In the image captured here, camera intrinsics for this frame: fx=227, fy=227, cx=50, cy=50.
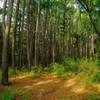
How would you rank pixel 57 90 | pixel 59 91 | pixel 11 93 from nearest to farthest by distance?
1. pixel 11 93
2. pixel 59 91
3. pixel 57 90

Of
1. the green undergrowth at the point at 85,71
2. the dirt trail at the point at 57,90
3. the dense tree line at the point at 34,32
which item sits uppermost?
the dense tree line at the point at 34,32

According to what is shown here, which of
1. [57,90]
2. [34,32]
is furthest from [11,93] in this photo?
[34,32]

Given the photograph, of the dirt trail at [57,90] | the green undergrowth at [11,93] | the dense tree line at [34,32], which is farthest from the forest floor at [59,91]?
the dense tree line at [34,32]

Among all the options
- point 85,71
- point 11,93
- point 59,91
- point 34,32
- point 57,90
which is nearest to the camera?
point 11,93

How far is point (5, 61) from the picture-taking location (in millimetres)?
12430

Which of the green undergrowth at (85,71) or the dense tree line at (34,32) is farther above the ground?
the dense tree line at (34,32)

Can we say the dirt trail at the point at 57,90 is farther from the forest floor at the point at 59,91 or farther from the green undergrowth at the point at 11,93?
the green undergrowth at the point at 11,93

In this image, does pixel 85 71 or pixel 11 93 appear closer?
pixel 11 93

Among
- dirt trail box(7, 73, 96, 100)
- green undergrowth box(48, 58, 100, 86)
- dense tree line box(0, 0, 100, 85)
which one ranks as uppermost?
dense tree line box(0, 0, 100, 85)

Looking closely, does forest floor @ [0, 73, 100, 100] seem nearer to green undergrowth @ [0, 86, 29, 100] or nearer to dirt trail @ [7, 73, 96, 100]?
dirt trail @ [7, 73, 96, 100]

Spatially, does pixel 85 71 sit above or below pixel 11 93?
above

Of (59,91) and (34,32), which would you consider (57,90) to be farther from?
(34,32)

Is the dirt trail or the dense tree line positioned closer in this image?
the dirt trail

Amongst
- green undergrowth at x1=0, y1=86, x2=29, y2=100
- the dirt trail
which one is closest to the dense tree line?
green undergrowth at x1=0, y1=86, x2=29, y2=100
